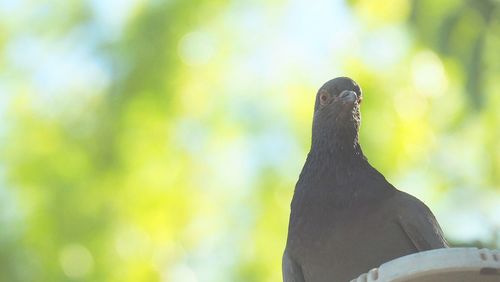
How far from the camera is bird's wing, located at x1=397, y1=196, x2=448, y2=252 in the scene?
4.79 m

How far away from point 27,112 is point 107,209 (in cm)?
128

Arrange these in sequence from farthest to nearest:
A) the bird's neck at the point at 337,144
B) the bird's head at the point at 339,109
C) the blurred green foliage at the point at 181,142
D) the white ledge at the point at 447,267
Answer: the blurred green foliage at the point at 181,142
the bird's head at the point at 339,109
the bird's neck at the point at 337,144
the white ledge at the point at 447,267

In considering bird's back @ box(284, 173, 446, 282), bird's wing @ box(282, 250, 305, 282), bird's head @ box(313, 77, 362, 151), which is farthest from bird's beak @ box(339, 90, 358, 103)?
bird's wing @ box(282, 250, 305, 282)

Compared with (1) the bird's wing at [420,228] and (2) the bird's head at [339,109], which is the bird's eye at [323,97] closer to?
(2) the bird's head at [339,109]

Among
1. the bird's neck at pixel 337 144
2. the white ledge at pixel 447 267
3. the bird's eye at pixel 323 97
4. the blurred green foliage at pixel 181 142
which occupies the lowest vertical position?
the white ledge at pixel 447 267

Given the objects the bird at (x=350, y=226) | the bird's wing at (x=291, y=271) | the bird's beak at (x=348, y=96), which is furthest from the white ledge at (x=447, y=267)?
the bird's beak at (x=348, y=96)

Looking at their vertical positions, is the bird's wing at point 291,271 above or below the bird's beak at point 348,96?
below

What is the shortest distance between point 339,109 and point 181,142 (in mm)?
5134

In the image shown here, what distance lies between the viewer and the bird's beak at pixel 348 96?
541 cm

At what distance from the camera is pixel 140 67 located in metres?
10.2

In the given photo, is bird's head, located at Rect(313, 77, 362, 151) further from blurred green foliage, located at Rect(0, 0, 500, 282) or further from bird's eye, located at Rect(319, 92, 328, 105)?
blurred green foliage, located at Rect(0, 0, 500, 282)

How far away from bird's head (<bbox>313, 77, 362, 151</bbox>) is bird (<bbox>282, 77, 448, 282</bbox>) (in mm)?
372

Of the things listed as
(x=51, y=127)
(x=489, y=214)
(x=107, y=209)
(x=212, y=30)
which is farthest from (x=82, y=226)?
(x=489, y=214)

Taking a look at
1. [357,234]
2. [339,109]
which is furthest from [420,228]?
[339,109]
